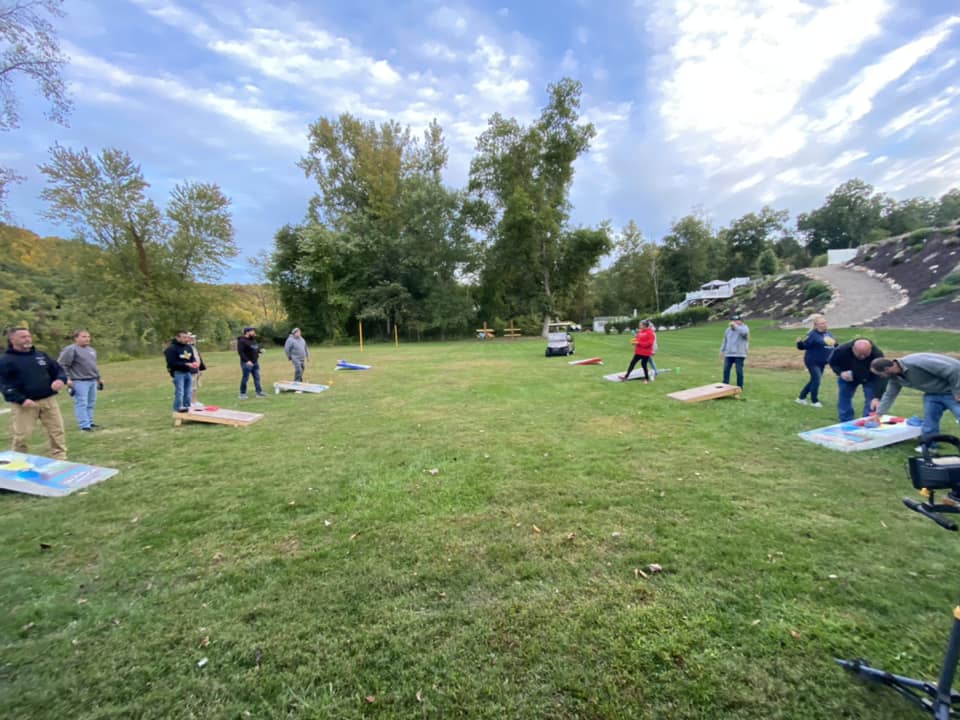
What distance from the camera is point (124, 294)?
28562mm

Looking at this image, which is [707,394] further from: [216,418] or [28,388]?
[28,388]

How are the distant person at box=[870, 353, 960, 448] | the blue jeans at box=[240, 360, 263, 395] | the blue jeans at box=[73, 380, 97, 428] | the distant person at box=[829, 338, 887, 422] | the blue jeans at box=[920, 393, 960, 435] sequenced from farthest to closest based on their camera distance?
the blue jeans at box=[240, 360, 263, 395]
the blue jeans at box=[73, 380, 97, 428]
the distant person at box=[829, 338, 887, 422]
the blue jeans at box=[920, 393, 960, 435]
the distant person at box=[870, 353, 960, 448]

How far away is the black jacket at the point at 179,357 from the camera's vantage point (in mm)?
8281

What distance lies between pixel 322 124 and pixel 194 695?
4560 centimetres

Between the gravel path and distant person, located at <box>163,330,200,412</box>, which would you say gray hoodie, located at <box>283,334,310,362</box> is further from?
the gravel path

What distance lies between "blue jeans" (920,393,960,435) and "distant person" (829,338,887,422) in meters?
0.83

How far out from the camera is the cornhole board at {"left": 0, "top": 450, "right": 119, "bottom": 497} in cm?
479

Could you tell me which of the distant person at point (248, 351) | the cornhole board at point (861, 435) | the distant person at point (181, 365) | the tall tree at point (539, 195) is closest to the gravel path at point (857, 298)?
the tall tree at point (539, 195)

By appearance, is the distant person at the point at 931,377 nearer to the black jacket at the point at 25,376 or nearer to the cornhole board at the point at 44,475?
the cornhole board at the point at 44,475

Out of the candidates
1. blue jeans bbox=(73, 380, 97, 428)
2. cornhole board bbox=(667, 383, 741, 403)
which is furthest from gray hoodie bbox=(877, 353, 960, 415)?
blue jeans bbox=(73, 380, 97, 428)

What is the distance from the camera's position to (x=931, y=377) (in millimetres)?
5082

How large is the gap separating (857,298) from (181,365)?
1580 inches

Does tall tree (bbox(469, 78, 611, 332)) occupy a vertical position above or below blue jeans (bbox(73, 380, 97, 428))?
above

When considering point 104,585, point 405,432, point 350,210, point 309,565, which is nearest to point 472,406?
point 405,432
